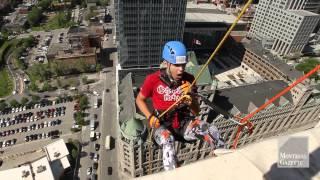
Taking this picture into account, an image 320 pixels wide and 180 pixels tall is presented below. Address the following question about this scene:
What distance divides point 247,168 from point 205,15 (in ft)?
324

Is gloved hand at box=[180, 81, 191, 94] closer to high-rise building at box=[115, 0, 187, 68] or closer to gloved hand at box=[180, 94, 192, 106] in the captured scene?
gloved hand at box=[180, 94, 192, 106]

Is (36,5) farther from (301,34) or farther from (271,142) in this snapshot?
(271,142)

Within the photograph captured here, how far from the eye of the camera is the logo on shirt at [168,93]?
42.2 feet

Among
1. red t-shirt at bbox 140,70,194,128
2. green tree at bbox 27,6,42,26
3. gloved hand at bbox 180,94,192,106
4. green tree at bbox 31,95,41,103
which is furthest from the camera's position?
green tree at bbox 27,6,42,26

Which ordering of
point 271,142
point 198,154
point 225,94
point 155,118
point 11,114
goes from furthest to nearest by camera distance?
point 11,114 < point 225,94 < point 198,154 < point 155,118 < point 271,142

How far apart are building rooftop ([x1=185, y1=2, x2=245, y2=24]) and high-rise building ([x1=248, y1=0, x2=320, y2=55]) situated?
9.62 meters

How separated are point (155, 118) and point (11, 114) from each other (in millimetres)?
61289

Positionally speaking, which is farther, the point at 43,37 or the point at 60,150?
the point at 43,37

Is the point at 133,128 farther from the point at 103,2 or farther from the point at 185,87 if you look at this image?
the point at 103,2

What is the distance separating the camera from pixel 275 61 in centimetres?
7156

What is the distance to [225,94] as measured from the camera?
49.6m

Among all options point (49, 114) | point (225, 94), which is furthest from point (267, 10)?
point (49, 114)

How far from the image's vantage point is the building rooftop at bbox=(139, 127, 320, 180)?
5.69 metres

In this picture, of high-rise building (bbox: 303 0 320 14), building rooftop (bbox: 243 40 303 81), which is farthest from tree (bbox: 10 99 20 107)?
high-rise building (bbox: 303 0 320 14)
